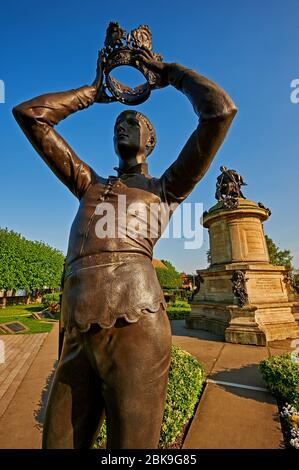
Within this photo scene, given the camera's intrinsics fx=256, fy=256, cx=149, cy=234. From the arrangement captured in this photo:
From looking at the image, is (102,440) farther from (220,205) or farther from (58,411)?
(220,205)

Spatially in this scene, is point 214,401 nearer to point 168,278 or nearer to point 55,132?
point 55,132

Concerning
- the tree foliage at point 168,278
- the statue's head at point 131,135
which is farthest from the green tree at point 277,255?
the statue's head at point 131,135

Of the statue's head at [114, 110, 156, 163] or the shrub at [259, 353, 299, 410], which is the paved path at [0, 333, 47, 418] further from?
the statue's head at [114, 110, 156, 163]

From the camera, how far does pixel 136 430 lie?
1.31 m

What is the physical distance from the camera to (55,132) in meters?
1.73

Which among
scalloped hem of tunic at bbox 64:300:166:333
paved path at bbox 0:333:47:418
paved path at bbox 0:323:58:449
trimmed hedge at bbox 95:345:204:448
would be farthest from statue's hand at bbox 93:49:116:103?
paved path at bbox 0:333:47:418

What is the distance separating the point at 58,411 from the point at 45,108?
1.87 m

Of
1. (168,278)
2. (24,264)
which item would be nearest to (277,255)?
(168,278)

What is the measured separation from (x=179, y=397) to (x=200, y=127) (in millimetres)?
3547

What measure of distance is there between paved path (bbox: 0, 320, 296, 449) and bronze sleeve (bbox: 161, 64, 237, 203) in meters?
3.06

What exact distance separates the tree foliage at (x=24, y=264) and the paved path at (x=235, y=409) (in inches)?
1159

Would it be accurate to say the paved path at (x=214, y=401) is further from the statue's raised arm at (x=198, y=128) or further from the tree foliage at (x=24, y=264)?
the tree foliage at (x=24, y=264)

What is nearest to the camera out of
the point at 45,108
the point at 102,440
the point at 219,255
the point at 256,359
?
the point at 45,108
